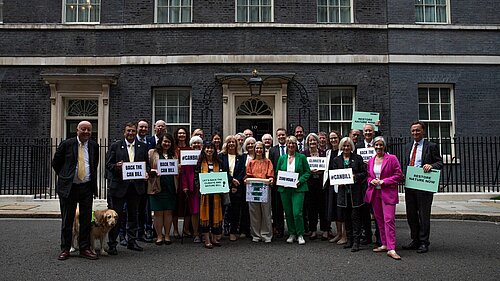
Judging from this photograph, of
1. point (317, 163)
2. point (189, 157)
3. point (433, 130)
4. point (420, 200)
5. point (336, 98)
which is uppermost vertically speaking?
point (336, 98)

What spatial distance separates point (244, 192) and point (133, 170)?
2.08 metres

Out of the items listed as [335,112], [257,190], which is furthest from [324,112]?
[257,190]

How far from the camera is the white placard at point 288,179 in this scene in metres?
7.08

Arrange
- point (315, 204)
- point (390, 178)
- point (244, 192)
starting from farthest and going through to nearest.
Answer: point (315, 204) < point (244, 192) < point (390, 178)

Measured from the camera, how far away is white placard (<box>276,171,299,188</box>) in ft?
23.2

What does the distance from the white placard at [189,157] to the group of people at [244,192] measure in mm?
91

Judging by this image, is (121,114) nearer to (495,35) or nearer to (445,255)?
(445,255)

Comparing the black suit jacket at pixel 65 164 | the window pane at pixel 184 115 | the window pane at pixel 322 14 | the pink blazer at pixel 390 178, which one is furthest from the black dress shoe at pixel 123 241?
the window pane at pixel 322 14

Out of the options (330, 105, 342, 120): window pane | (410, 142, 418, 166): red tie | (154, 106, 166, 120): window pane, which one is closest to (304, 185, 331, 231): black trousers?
(410, 142, 418, 166): red tie

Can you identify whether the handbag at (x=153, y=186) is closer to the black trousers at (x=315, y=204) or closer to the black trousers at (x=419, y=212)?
the black trousers at (x=315, y=204)

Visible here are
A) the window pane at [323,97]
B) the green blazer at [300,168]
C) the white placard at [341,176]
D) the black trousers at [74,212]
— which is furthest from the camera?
the window pane at [323,97]

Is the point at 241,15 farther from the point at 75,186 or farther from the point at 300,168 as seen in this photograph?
the point at 75,186

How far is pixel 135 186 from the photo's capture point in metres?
6.54

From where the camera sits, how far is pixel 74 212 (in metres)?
6.14
